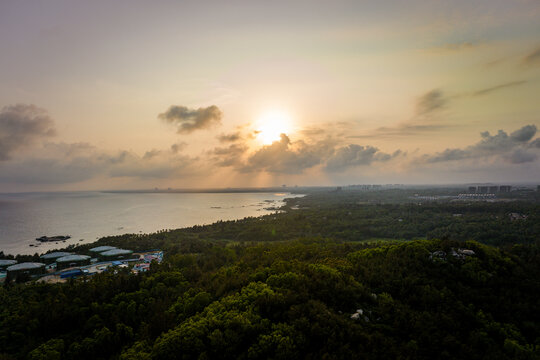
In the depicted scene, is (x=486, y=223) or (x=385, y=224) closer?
(x=486, y=223)

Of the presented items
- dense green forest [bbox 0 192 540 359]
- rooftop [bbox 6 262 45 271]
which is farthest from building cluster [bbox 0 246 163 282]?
dense green forest [bbox 0 192 540 359]

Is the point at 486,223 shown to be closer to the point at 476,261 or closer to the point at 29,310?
the point at 476,261

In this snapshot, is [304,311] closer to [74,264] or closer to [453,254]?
[453,254]

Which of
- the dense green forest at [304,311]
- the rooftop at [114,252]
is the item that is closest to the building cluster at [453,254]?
the dense green forest at [304,311]

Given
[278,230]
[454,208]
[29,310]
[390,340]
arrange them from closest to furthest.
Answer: [390,340], [29,310], [278,230], [454,208]

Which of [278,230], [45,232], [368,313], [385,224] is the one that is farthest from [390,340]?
[45,232]

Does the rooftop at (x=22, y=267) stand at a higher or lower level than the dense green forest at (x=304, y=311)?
lower

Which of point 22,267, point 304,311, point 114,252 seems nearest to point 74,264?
point 114,252

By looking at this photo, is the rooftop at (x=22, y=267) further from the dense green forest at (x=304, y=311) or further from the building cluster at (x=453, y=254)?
the building cluster at (x=453, y=254)
